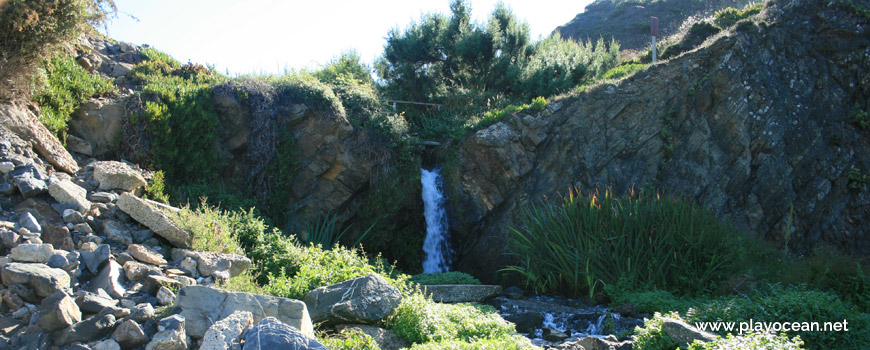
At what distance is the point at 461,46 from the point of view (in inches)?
626

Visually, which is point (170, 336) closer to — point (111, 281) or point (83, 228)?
point (111, 281)

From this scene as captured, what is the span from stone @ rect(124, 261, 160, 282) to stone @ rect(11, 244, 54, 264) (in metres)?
0.62

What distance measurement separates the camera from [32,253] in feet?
15.9

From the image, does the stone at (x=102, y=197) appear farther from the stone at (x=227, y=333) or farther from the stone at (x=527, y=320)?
the stone at (x=527, y=320)

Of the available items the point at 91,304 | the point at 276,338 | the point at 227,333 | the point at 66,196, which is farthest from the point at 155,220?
the point at 276,338

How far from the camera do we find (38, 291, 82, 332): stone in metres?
4.03

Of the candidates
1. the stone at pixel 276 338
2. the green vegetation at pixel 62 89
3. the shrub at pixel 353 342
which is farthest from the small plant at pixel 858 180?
the green vegetation at pixel 62 89

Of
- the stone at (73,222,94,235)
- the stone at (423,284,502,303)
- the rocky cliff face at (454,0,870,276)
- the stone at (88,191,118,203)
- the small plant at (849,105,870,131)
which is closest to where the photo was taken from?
the stone at (73,222,94,235)

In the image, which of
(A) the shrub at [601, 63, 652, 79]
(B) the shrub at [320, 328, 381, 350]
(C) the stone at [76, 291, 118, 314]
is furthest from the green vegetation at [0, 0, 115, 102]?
(A) the shrub at [601, 63, 652, 79]

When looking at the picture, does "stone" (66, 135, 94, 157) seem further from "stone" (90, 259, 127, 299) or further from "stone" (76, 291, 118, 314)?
"stone" (76, 291, 118, 314)

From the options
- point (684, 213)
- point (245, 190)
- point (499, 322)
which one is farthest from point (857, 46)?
point (245, 190)

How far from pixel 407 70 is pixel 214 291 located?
1290 cm

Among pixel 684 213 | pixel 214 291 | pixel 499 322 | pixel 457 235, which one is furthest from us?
pixel 457 235

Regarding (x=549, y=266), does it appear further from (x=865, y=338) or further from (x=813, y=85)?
(x=813, y=85)
